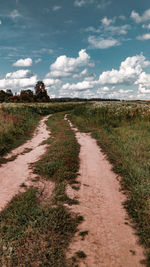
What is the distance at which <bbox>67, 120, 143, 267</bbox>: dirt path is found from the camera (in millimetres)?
3219

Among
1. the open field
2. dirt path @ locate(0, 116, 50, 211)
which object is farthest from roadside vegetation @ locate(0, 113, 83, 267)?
dirt path @ locate(0, 116, 50, 211)

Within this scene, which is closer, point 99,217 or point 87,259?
point 87,259

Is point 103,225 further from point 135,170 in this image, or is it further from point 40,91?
point 40,91

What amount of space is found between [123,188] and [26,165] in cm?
454

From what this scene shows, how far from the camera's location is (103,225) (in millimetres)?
4043

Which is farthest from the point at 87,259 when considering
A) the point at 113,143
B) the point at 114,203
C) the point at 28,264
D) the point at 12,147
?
the point at 12,147

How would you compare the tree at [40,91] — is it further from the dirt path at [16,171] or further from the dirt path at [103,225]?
the dirt path at [103,225]

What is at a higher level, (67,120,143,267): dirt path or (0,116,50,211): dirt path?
(0,116,50,211): dirt path

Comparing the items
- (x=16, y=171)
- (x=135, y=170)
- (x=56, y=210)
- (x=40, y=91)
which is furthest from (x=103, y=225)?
(x=40, y=91)

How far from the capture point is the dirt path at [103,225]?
322cm

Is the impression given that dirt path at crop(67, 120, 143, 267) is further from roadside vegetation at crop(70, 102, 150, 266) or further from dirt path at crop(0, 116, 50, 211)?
dirt path at crop(0, 116, 50, 211)

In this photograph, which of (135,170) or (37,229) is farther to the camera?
(135,170)

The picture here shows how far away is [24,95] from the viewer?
265ft

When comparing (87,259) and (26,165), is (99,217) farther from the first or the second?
(26,165)
